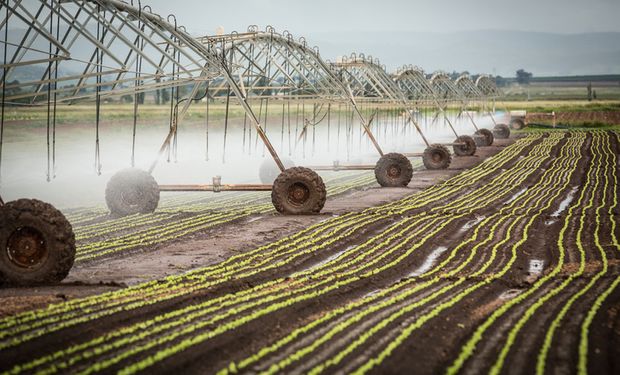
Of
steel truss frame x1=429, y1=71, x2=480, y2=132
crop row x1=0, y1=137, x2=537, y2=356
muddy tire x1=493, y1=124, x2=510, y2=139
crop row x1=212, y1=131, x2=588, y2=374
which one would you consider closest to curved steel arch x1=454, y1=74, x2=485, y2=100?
muddy tire x1=493, y1=124, x2=510, y2=139

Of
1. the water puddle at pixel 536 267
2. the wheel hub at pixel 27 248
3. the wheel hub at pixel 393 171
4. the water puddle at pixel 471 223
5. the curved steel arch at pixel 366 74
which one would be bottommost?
the water puddle at pixel 536 267

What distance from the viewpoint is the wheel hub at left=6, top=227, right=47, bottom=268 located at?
10.3 meters

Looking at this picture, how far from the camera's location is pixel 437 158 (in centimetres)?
3231

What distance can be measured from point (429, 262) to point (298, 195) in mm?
5492

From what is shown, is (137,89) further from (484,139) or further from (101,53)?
(484,139)

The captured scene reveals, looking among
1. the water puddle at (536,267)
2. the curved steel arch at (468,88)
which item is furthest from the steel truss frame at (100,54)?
the curved steel arch at (468,88)

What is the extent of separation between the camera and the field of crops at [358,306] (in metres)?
7.28

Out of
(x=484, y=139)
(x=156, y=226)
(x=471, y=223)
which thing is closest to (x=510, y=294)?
(x=471, y=223)

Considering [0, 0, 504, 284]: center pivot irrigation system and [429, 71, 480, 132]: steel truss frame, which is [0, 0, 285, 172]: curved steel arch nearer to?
[0, 0, 504, 284]: center pivot irrigation system

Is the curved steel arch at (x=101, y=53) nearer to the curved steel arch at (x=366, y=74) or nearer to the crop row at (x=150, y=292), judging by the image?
the crop row at (x=150, y=292)

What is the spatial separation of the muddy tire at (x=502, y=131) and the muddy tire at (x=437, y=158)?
24778 mm

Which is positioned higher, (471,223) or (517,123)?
(517,123)

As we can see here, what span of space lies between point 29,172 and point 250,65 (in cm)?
1607

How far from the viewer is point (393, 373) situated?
271 inches
